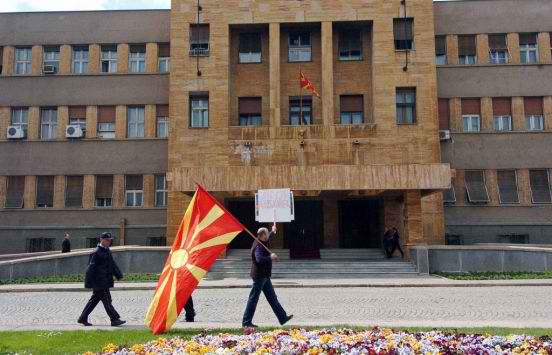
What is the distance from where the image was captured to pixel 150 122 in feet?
106

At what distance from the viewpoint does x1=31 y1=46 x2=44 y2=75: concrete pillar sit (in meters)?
33.1

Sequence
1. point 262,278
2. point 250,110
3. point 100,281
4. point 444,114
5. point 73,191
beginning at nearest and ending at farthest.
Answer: point 262,278 → point 100,281 → point 250,110 → point 444,114 → point 73,191

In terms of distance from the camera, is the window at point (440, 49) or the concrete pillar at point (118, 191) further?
the window at point (440, 49)

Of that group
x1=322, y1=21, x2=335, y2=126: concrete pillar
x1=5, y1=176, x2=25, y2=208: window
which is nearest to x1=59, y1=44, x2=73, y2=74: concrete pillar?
x1=5, y1=176, x2=25, y2=208: window

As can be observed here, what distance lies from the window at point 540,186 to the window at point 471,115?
13.0ft

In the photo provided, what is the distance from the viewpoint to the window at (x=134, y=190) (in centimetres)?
3194

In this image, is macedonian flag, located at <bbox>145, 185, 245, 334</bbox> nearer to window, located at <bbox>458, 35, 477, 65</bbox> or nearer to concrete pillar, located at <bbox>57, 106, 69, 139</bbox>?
concrete pillar, located at <bbox>57, 106, 69, 139</bbox>

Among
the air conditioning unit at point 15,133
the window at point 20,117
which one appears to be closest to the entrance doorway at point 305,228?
the air conditioning unit at point 15,133

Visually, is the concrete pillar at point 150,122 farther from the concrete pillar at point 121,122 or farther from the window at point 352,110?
the window at point 352,110

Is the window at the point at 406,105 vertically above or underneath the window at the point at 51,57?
underneath

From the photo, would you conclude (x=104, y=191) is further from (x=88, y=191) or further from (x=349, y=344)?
(x=349, y=344)

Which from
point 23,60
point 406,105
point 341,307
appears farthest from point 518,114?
point 23,60

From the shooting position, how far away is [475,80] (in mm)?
32094

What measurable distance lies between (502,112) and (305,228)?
43.0 ft
